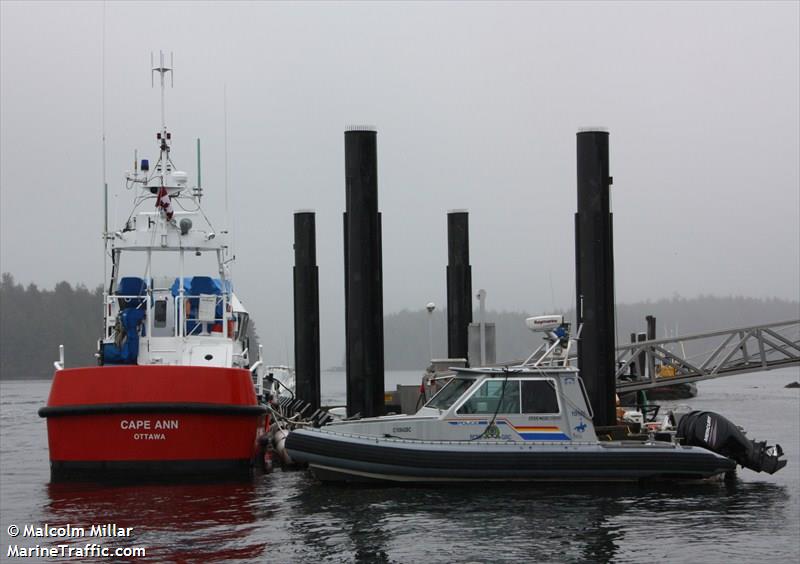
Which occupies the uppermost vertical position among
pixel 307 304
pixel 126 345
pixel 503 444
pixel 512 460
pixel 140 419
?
pixel 307 304

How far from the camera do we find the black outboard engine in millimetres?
18016

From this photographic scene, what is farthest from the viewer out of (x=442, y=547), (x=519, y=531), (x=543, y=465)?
(x=543, y=465)

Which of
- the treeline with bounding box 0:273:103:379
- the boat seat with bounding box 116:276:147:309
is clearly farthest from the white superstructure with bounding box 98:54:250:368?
the treeline with bounding box 0:273:103:379

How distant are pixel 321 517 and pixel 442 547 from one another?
2.53 m

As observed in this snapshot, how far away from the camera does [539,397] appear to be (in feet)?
56.5

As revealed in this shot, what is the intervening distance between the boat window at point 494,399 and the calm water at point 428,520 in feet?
3.72

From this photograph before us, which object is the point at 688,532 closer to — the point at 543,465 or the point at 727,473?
the point at 543,465

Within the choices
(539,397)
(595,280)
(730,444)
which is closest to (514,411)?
(539,397)

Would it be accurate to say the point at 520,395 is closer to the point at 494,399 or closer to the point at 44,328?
the point at 494,399

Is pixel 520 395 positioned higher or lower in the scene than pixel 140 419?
higher

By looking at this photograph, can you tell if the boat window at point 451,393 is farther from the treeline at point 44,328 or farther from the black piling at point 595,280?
the treeline at point 44,328

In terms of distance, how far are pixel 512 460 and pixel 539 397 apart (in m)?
1.01

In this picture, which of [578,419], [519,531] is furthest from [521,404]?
[519,531]

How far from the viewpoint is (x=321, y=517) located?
51.0ft
